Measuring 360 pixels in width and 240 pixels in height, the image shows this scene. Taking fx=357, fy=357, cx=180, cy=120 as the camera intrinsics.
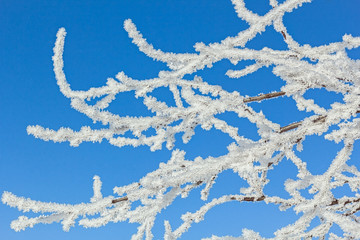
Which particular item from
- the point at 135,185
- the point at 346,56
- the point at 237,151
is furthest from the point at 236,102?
the point at 135,185

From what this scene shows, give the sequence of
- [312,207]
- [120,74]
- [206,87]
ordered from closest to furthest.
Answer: [312,207] < [120,74] < [206,87]

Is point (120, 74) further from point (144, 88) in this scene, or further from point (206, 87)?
point (206, 87)

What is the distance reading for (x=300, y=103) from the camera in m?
2.75

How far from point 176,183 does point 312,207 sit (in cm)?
73

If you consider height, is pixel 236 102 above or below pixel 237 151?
above

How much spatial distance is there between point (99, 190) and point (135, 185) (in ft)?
0.92

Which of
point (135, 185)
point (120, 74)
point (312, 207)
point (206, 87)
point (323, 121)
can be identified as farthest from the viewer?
point (135, 185)

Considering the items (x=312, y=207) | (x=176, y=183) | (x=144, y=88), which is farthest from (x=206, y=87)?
(x=312, y=207)

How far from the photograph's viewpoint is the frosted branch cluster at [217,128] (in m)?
1.94

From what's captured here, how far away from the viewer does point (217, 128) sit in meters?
2.79

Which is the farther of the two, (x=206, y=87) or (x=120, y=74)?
(x=206, y=87)

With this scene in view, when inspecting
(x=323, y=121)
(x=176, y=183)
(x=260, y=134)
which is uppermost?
(x=260, y=134)

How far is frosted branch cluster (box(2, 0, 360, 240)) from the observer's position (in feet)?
6.36

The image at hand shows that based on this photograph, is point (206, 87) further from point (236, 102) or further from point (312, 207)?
point (312, 207)
